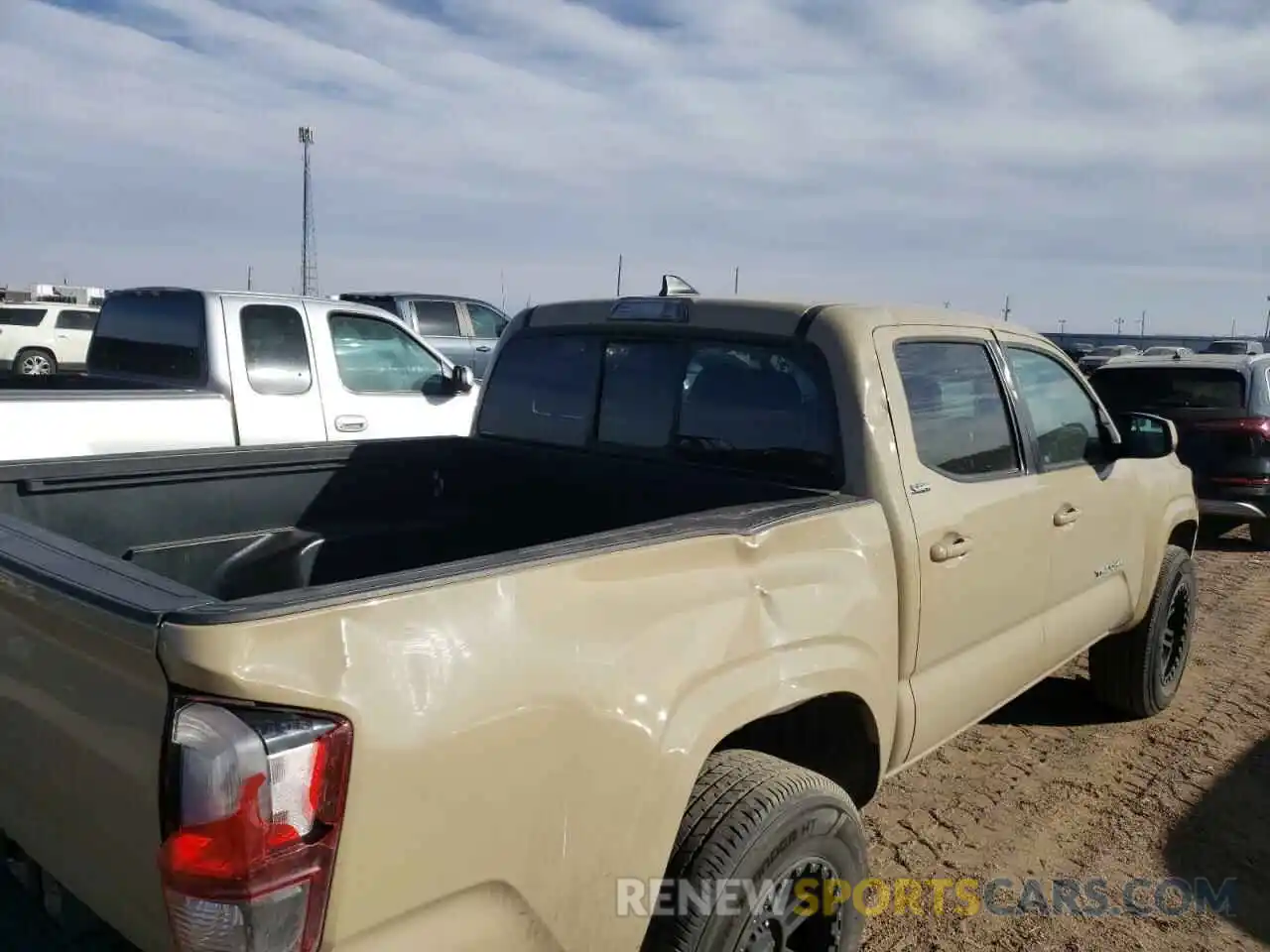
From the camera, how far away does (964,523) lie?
3131mm

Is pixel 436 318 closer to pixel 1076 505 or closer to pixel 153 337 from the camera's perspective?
pixel 153 337

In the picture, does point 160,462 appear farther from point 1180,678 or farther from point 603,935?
point 1180,678

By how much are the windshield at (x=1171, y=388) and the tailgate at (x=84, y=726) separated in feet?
30.3

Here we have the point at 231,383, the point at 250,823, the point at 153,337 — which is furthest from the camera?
the point at 153,337

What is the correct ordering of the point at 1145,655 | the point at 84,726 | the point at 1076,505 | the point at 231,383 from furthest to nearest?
the point at 231,383
the point at 1145,655
the point at 1076,505
the point at 84,726

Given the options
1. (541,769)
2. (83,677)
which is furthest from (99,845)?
(541,769)

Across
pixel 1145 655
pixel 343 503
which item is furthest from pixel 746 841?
pixel 1145 655

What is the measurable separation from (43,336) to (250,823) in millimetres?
23871

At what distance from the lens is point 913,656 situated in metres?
2.96

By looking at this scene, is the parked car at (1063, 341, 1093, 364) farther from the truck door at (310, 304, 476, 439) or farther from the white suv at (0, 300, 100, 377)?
the white suv at (0, 300, 100, 377)

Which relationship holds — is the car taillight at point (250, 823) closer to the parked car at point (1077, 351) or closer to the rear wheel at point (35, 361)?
the rear wheel at point (35, 361)

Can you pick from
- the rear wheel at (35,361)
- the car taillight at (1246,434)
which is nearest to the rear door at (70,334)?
the rear wheel at (35,361)

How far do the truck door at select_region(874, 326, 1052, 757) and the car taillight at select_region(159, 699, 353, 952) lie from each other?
1.87m

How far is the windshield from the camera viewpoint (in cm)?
888
